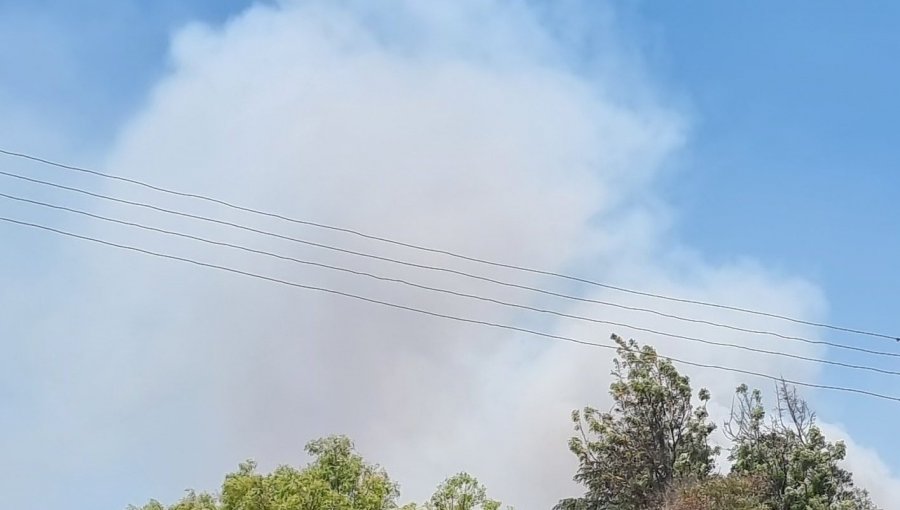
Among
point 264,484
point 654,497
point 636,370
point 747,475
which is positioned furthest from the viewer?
point 636,370

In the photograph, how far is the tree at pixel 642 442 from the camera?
3359cm

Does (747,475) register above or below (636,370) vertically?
below

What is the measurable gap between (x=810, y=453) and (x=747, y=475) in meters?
2.75

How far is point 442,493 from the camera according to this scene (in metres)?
26.5

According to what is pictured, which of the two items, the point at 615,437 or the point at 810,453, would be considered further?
the point at 615,437

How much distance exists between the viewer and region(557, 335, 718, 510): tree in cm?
3359

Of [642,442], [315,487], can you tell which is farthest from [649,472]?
[315,487]

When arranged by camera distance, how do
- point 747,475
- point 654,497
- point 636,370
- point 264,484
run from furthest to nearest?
point 636,370 → point 654,497 → point 747,475 → point 264,484

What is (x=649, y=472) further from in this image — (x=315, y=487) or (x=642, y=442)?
(x=315, y=487)

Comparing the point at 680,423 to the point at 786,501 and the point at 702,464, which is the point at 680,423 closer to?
the point at 702,464

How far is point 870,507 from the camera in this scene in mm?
31719

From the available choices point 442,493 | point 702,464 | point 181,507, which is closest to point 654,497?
point 702,464

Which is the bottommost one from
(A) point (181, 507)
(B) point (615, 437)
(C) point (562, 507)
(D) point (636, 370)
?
(A) point (181, 507)

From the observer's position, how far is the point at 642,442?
34281 mm
